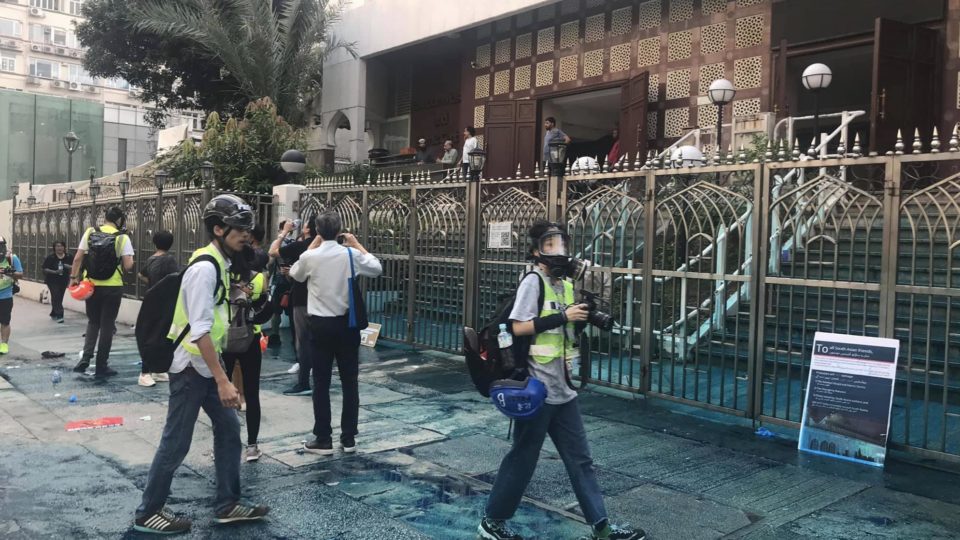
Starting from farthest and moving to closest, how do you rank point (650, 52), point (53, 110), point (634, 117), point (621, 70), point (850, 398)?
point (53, 110) < point (621, 70) < point (650, 52) < point (634, 117) < point (850, 398)

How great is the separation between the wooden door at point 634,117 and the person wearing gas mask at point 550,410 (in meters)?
11.4

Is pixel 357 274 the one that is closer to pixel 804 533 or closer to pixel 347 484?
pixel 347 484

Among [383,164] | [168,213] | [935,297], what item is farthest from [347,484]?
[383,164]

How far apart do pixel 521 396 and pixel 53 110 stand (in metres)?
32.5

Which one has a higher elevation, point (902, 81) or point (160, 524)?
point (902, 81)

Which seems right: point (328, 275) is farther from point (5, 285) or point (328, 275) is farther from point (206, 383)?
point (5, 285)

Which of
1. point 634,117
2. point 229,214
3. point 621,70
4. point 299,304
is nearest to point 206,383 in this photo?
point 229,214

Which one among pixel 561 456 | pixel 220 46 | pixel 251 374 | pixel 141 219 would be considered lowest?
pixel 561 456

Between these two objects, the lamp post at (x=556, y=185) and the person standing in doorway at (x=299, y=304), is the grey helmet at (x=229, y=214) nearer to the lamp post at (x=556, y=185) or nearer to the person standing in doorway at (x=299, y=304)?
the person standing in doorway at (x=299, y=304)

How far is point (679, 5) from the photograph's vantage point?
1543cm

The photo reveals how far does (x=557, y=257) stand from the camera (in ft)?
13.1

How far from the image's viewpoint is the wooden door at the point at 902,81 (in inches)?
468

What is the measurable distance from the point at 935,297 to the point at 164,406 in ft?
22.3

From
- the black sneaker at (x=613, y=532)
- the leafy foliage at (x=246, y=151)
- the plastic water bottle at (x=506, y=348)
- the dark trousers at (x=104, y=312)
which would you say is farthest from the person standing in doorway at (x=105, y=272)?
the leafy foliage at (x=246, y=151)
